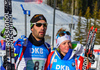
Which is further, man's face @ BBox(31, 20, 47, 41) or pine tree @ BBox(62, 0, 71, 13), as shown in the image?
pine tree @ BBox(62, 0, 71, 13)

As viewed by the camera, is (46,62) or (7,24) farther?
(46,62)

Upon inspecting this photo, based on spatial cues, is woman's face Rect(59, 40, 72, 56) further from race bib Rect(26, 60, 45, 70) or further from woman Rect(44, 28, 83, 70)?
race bib Rect(26, 60, 45, 70)

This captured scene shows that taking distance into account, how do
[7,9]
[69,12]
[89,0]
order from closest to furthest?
[7,9]
[69,12]
[89,0]

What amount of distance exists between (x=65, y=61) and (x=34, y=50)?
1.91 feet

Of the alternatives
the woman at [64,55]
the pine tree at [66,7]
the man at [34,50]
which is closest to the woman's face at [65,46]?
the woman at [64,55]

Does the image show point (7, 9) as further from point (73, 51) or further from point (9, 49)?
point (73, 51)

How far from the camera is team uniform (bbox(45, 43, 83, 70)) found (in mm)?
2789

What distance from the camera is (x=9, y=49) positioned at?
2650 mm

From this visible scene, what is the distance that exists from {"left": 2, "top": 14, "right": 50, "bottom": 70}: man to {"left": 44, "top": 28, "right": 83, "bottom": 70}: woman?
161 mm

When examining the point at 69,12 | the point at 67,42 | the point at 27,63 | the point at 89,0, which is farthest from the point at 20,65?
the point at 89,0

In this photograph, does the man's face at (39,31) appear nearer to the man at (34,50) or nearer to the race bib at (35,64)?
the man at (34,50)

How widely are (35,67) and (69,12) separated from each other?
39.0 metres

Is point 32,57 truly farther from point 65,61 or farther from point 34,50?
point 65,61

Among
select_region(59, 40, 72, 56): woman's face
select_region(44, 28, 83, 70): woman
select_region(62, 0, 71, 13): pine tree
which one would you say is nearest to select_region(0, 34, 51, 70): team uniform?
select_region(44, 28, 83, 70): woman
